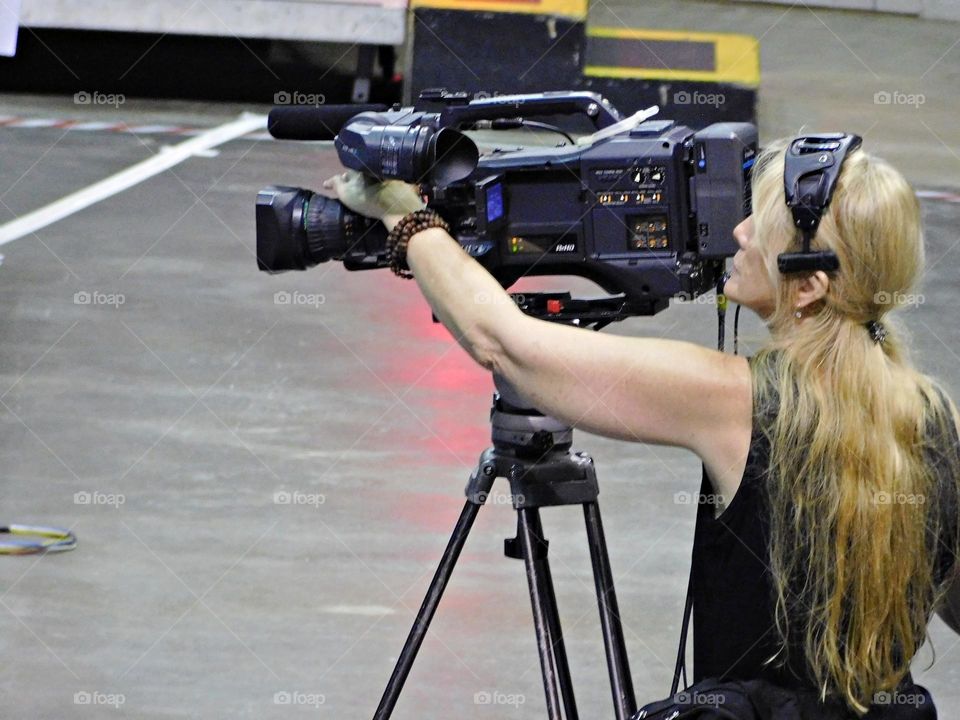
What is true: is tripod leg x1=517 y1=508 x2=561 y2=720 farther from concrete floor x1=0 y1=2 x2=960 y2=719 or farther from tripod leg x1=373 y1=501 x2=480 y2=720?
concrete floor x1=0 y1=2 x2=960 y2=719

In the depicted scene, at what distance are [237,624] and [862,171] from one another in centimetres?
312

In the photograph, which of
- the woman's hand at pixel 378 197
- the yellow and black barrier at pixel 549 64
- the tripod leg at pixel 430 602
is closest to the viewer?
the woman's hand at pixel 378 197

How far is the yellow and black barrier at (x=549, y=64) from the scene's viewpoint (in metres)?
11.2

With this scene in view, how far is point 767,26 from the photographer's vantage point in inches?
596

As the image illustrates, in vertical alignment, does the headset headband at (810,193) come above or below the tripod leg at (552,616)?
above

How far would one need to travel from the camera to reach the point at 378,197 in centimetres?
265

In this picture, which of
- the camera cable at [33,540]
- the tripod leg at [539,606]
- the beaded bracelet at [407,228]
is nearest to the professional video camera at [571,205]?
the beaded bracelet at [407,228]

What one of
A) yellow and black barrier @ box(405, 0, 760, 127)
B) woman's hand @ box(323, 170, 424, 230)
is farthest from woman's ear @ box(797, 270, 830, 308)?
yellow and black barrier @ box(405, 0, 760, 127)

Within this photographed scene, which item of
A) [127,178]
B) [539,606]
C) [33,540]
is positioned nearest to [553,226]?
[539,606]

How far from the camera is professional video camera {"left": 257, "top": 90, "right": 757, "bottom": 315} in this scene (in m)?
2.90

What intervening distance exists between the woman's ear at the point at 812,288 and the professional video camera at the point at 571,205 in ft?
1.88

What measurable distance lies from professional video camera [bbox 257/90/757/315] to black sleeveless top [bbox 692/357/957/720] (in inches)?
25.8

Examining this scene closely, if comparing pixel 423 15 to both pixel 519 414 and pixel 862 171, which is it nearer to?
pixel 519 414

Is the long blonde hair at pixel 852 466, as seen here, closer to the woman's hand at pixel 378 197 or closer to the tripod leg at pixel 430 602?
the woman's hand at pixel 378 197
